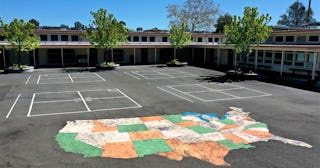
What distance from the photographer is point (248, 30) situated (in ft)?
75.8

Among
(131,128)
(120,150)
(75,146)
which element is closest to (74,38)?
(131,128)

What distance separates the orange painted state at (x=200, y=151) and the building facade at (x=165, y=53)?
17081 millimetres

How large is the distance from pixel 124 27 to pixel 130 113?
20569mm

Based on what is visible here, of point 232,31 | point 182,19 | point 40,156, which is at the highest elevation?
point 182,19

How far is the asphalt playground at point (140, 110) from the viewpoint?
7359mm

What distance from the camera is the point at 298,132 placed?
966 cm

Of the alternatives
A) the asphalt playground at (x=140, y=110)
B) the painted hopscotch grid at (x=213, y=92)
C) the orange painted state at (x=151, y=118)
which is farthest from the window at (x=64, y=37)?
the orange painted state at (x=151, y=118)

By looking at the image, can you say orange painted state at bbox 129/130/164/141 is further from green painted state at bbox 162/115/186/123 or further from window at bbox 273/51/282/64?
window at bbox 273/51/282/64

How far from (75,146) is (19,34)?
2218 centimetres

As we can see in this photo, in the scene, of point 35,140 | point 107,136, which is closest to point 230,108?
point 107,136

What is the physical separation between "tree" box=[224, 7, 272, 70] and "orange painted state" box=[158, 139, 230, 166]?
17.3 m

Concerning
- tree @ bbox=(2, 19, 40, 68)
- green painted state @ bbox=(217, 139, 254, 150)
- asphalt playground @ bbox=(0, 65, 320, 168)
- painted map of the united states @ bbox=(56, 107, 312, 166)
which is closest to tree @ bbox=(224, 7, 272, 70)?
asphalt playground @ bbox=(0, 65, 320, 168)

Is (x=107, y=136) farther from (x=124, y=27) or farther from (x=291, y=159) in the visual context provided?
(x=124, y=27)

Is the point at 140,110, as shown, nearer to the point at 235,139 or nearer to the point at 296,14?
the point at 235,139
